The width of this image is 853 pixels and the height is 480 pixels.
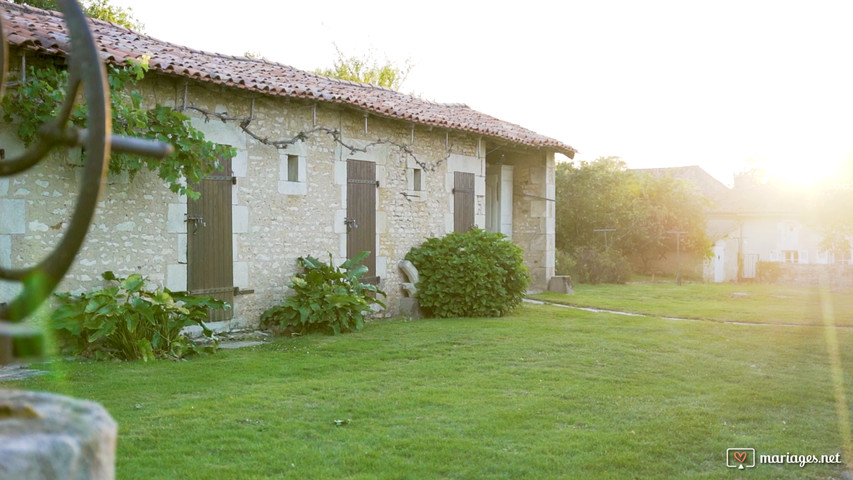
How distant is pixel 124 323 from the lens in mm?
7375

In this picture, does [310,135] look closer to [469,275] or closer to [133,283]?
[469,275]

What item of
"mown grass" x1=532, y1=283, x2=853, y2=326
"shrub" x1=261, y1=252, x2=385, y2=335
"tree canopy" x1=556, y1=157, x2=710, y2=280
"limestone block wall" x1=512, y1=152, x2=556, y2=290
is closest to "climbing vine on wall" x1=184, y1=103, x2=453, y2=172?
"shrub" x1=261, y1=252, x2=385, y2=335

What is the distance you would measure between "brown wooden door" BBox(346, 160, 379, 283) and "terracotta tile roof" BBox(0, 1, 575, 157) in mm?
895

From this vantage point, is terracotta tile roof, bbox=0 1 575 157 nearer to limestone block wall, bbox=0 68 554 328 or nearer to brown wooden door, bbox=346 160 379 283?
limestone block wall, bbox=0 68 554 328

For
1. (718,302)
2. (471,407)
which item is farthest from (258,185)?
(718,302)

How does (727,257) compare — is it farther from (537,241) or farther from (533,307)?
(533,307)

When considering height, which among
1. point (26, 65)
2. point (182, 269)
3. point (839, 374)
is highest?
point (26, 65)

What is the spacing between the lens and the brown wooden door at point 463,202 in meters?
13.4

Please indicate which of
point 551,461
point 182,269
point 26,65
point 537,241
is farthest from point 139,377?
point 537,241

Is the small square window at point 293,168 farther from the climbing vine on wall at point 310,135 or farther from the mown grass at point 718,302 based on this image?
the mown grass at point 718,302

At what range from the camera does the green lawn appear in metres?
4.39

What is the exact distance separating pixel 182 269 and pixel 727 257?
2406cm

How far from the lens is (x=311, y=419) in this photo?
528 cm

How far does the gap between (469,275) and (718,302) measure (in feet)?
22.1
